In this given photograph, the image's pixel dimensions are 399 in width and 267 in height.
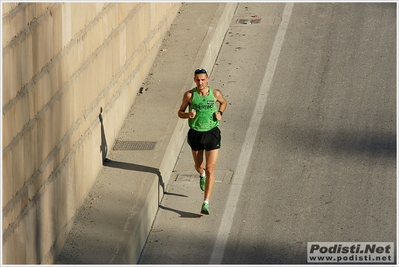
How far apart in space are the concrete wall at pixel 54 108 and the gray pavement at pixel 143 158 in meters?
0.19

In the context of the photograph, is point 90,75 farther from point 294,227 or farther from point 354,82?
point 354,82

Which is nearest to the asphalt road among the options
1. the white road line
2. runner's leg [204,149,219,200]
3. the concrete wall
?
the white road line

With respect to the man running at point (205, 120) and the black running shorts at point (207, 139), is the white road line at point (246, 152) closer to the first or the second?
the man running at point (205, 120)

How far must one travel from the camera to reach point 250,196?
1177cm

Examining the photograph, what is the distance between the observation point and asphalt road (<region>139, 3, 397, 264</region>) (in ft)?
35.5

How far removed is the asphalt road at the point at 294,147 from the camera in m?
10.8

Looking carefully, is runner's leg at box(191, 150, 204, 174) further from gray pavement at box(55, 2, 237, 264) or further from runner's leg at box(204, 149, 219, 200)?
gray pavement at box(55, 2, 237, 264)

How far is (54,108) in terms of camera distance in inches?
384

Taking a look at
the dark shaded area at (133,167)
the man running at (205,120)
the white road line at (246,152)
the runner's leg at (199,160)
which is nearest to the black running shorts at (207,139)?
the man running at (205,120)

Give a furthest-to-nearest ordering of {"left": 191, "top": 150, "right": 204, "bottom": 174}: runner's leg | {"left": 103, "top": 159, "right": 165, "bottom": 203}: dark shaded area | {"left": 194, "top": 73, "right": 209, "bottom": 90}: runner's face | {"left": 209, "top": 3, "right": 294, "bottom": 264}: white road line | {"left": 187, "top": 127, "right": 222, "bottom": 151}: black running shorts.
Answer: {"left": 103, "top": 159, "right": 165, "bottom": 203}: dark shaded area
{"left": 191, "top": 150, "right": 204, "bottom": 174}: runner's leg
{"left": 187, "top": 127, "right": 222, "bottom": 151}: black running shorts
{"left": 194, "top": 73, "right": 209, "bottom": 90}: runner's face
{"left": 209, "top": 3, "right": 294, "bottom": 264}: white road line

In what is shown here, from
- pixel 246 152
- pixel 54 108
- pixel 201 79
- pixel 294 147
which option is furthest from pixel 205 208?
pixel 54 108

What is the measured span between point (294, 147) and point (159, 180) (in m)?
2.26

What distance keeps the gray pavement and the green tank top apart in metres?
0.91

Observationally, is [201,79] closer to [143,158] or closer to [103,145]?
[143,158]
